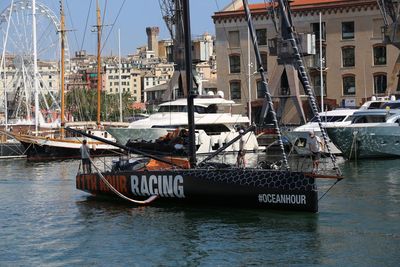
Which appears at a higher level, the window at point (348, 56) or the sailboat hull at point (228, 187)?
the window at point (348, 56)

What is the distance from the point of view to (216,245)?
829 inches

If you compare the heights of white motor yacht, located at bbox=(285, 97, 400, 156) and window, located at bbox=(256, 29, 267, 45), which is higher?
window, located at bbox=(256, 29, 267, 45)

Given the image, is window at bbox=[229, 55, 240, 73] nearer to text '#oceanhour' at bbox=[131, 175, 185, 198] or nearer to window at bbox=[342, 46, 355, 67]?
window at bbox=[342, 46, 355, 67]

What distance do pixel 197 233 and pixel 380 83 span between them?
188 feet

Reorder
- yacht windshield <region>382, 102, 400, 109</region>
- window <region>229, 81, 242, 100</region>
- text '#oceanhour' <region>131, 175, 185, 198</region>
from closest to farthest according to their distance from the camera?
text '#oceanhour' <region>131, 175, 185, 198</region>
yacht windshield <region>382, 102, 400, 109</region>
window <region>229, 81, 242, 100</region>

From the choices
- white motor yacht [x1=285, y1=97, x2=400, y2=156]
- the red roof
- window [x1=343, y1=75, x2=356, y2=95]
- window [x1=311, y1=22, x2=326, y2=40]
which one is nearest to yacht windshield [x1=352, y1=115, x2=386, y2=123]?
white motor yacht [x1=285, y1=97, x2=400, y2=156]

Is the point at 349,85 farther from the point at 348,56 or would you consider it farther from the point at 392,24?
the point at 392,24

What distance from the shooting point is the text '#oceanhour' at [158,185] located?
26734 mm

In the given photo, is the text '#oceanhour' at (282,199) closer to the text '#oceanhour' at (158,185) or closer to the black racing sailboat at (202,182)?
the black racing sailboat at (202,182)

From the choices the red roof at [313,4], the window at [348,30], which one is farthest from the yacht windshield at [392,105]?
the window at [348,30]

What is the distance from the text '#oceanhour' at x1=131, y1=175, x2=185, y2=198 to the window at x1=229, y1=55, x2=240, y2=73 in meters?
56.4

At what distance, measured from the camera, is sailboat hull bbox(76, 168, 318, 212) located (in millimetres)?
24672

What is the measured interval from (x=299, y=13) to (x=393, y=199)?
52.9 m

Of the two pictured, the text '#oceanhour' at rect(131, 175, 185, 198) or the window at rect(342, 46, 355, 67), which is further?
the window at rect(342, 46, 355, 67)
